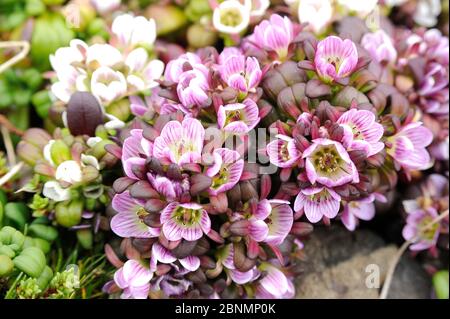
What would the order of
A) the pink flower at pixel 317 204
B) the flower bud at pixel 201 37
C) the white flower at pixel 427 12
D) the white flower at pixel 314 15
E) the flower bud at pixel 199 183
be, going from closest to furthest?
the flower bud at pixel 199 183 → the pink flower at pixel 317 204 → the white flower at pixel 314 15 → the flower bud at pixel 201 37 → the white flower at pixel 427 12

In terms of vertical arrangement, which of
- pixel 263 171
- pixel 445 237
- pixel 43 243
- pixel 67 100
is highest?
pixel 67 100

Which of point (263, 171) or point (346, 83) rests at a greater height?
point (346, 83)

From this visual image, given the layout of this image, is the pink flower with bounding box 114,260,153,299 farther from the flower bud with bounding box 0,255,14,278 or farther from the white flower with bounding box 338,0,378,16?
the white flower with bounding box 338,0,378,16

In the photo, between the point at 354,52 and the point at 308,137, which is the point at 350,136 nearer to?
the point at 308,137

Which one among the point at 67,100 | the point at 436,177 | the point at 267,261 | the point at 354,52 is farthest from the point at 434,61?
the point at 67,100

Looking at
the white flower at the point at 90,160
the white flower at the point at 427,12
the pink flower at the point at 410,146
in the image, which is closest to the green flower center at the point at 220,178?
the white flower at the point at 90,160

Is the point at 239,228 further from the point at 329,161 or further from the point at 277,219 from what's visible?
the point at 329,161

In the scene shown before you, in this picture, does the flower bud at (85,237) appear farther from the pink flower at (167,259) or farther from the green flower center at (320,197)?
the green flower center at (320,197)
